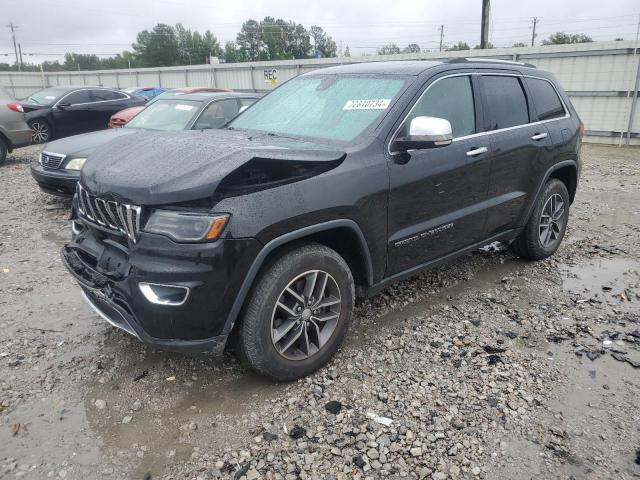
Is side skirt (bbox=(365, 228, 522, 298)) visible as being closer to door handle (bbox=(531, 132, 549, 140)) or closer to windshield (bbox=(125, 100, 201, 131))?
door handle (bbox=(531, 132, 549, 140))

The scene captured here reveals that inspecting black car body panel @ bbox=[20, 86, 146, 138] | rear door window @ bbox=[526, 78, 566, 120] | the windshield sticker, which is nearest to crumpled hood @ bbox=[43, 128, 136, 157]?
the windshield sticker

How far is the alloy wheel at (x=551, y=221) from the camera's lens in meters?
4.97

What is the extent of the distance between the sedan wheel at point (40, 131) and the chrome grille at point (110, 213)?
1149 cm

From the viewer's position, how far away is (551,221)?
16.6ft

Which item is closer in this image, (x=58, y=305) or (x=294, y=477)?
(x=294, y=477)

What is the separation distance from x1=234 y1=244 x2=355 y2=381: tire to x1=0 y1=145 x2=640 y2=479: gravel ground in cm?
17

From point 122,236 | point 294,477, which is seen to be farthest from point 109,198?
point 294,477

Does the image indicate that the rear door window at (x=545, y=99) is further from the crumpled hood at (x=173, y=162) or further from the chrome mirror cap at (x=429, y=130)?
the crumpled hood at (x=173, y=162)

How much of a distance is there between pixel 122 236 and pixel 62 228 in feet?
14.0

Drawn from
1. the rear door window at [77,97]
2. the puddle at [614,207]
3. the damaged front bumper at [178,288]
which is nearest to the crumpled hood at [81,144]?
the damaged front bumper at [178,288]

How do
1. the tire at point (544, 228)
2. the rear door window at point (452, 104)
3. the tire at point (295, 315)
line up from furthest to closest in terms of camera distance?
the tire at point (544, 228) < the rear door window at point (452, 104) < the tire at point (295, 315)

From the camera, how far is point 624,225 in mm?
6477

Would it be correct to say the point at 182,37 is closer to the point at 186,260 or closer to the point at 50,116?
the point at 50,116

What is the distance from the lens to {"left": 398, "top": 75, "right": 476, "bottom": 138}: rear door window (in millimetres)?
3554
